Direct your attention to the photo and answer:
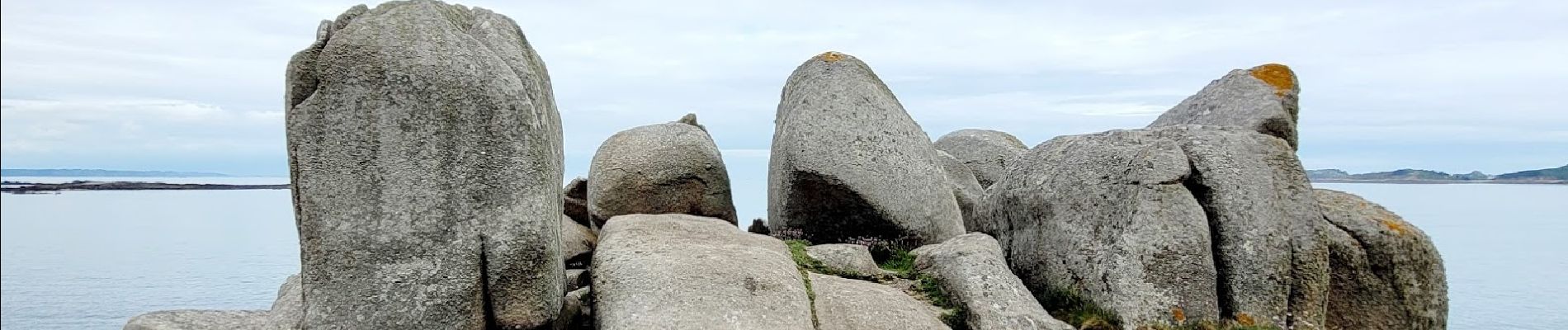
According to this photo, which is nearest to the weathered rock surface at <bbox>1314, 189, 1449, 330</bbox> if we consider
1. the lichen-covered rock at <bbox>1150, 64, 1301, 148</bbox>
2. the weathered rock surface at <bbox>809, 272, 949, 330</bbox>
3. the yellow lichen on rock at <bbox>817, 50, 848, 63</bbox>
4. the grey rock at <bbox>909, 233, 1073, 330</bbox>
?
the lichen-covered rock at <bbox>1150, 64, 1301, 148</bbox>

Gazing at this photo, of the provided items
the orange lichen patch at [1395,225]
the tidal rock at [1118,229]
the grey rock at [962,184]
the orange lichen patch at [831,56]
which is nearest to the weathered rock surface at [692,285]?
the tidal rock at [1118,229]

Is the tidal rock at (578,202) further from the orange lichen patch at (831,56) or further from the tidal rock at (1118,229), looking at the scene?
the tidal rock at (1118,229)

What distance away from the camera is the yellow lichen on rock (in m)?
20.5

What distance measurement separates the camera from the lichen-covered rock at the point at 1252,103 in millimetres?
16969

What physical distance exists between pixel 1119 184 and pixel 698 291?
6.19 m

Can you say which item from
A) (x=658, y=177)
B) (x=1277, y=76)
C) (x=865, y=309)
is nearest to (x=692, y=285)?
(x=865, y=309)

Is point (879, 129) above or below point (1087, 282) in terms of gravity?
above

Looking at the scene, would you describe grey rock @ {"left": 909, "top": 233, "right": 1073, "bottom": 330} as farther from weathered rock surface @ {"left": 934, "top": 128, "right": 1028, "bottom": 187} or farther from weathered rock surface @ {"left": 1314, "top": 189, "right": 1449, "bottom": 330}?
weathered rock surface @ {"left": 934, "top": 128, "right": 1028, "bottom": 187}

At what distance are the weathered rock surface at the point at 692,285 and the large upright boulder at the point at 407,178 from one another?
1.22 meters

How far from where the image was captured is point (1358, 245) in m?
14.9

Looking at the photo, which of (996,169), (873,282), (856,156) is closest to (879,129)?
(856,156)

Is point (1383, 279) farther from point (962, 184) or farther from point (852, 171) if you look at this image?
point (962, 184)

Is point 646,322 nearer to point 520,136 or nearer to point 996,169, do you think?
point 520,136

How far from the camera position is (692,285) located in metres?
11.9
